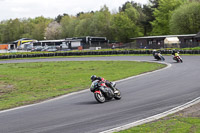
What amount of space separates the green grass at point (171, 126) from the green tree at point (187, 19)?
2895 inches

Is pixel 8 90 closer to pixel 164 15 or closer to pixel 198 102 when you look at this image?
pixel 198 102

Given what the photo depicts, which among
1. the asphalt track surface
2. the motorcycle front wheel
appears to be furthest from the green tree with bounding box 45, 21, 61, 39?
the motorcycle front wheel

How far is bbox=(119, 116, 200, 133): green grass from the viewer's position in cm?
764

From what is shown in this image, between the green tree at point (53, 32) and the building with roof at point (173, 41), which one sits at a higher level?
the green tree at point (53, 32)

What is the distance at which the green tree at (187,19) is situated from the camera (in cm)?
7875

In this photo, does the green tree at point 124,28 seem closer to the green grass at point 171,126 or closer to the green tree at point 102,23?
the green tree at point 102,23

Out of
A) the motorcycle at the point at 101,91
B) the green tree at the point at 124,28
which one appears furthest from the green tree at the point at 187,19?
the motorcycle at the point at 101,91

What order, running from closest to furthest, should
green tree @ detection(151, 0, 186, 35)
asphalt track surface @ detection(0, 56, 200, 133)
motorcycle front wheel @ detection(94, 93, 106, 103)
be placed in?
asphalt track surface @ detection(0, 56, 200, 133) → motorcycle front wheel @ detection(94, 93, 106, 103) → green tree @ detection(151, 0, 186, 35)

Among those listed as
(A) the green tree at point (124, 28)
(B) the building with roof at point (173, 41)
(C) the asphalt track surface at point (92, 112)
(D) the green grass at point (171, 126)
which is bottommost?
(C) the asphalt track surface at point (92, 112)

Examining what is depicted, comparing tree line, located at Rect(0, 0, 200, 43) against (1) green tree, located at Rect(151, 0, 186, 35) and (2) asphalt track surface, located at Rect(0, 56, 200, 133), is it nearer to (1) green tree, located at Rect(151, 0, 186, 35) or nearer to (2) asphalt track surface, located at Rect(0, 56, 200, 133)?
(1) green tree, located at Rect(151, 0, 186, 35)

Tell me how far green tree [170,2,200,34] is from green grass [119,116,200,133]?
2895 inches

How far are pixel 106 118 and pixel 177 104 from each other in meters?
3.12

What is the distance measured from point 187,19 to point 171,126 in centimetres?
7569

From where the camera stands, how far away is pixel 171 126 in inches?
318
